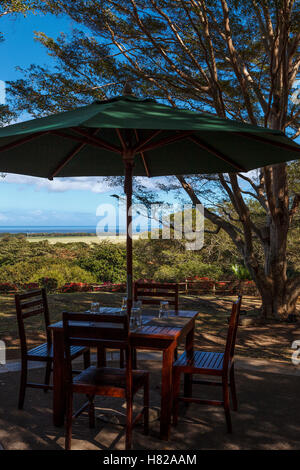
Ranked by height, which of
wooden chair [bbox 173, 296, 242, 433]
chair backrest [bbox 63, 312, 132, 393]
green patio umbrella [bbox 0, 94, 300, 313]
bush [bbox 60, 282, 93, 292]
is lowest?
bush [bbox 60, 282, 93, 292]

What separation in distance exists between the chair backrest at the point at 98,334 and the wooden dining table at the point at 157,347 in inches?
11.0

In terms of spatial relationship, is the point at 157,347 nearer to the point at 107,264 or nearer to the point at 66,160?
the point at 66,160

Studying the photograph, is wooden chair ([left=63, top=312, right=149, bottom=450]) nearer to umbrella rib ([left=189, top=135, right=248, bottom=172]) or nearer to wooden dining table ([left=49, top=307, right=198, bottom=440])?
wooden dining table ([left=49, top=307, right=198, bottom=440])

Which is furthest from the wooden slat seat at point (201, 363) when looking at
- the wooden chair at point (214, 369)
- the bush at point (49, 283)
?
the bush at point (49, 283)

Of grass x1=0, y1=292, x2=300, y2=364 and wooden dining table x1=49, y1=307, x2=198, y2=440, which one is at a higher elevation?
wooden dining table x1=49, y1=307, x2=198, y2=440

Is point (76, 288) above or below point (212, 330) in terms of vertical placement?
above

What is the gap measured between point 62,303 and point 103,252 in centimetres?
1032

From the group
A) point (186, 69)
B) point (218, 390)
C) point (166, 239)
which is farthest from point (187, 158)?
point (166, 239)

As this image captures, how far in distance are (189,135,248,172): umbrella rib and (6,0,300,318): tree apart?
2.61 metres

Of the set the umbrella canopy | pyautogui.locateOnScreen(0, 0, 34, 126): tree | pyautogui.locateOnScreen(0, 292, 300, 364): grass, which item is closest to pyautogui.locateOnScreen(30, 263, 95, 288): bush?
pyautogui.locateOnScreen(0, 292, 300, 364): grass

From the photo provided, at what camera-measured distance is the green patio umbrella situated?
243 centimetres

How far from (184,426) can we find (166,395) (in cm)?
33

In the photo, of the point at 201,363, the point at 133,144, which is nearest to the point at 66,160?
the point at 133,144

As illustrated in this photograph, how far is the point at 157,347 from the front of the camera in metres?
2.60
